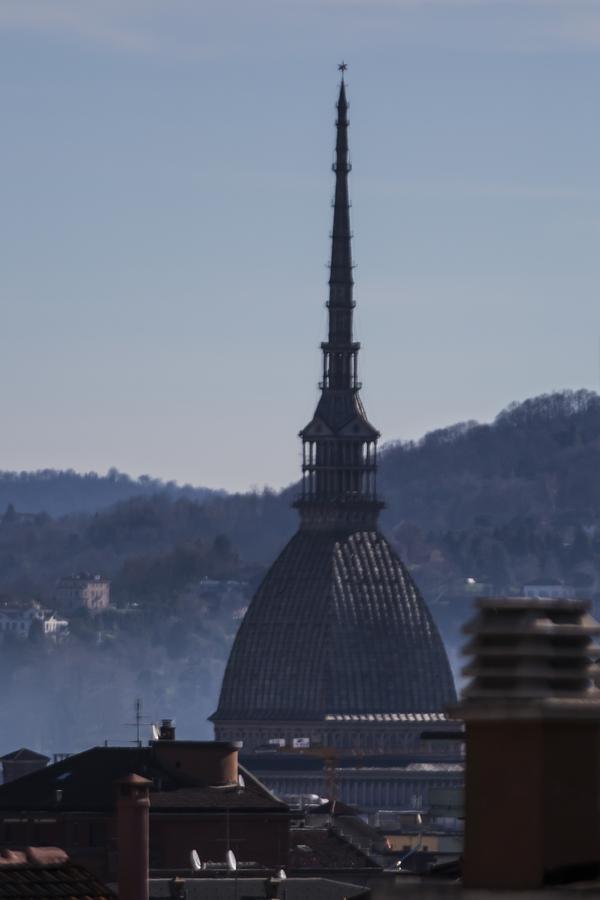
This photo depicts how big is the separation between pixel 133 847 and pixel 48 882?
733 inches

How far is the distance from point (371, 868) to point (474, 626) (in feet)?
243

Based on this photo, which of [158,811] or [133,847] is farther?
[158,811]

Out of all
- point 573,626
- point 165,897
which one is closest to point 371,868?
point 165,897

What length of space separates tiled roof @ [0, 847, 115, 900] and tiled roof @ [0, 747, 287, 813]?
58.3 metres

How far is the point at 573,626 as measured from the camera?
1622cm

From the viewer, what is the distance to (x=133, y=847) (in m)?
46.7

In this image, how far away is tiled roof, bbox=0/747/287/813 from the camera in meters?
89.8

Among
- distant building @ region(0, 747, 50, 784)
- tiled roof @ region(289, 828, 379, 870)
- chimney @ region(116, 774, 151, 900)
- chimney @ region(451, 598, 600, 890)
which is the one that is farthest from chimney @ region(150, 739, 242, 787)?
chimney @ region(451, 598, 600, 890)

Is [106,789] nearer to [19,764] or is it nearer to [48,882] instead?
[19,764]

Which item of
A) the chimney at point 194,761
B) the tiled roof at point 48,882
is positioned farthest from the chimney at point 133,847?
the chimney at point 194,761

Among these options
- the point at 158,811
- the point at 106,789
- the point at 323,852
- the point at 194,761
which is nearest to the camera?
the point at 158,811

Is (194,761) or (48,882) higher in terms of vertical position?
(194,761)

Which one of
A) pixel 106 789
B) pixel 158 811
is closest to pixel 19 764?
pixel 106 789

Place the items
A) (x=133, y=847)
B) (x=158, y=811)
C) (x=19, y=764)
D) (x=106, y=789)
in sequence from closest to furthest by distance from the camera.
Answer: (x=133, y=847)
(x=158, y=811)
(x=106, y=789)
(x=19, y=764)
